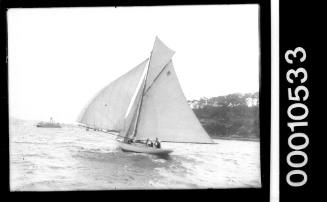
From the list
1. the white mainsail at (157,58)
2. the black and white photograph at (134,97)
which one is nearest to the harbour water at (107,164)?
the black and white photograph at (134,97)

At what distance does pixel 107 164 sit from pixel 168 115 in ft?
1.52

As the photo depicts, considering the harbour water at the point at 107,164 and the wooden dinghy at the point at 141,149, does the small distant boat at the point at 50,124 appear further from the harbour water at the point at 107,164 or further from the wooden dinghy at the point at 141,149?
the wooden dinghy at the point at 141,149

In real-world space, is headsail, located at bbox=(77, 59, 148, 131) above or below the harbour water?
above

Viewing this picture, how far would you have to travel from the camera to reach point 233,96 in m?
2.26

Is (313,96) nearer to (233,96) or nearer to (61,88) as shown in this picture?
(233,96)

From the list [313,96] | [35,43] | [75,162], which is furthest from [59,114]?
[313,96]

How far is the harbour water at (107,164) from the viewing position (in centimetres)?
218

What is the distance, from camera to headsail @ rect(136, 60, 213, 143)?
2258mm

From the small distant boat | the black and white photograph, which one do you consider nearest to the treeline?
the black and white photograph

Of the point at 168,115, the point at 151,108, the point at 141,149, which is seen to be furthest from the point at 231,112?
the point at 141,149

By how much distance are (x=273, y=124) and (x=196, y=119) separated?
602mm

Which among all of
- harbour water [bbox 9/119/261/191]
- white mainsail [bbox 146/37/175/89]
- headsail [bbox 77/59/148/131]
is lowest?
harbour water [bbox 9/119/261/191]

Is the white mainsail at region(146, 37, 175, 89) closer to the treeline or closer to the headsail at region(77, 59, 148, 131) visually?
the headsail at region(77, 59, 148, 131)

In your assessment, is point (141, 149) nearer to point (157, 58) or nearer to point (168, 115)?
point (168, 115)
